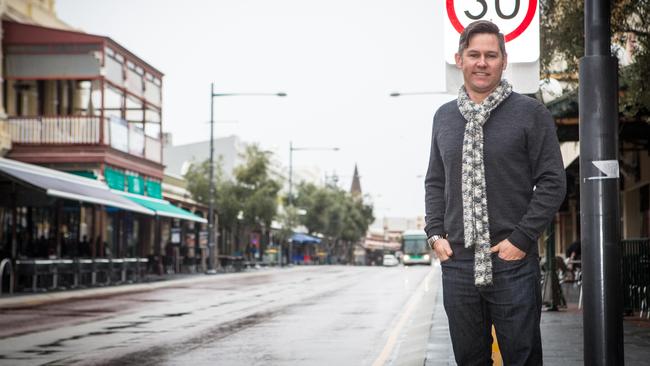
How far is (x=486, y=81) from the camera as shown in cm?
399

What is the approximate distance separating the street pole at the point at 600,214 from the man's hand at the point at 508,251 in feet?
1.87

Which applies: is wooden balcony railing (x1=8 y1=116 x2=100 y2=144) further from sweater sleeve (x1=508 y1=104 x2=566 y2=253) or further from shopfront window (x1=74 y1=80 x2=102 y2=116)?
sweater sleeve (x1=508 y1=104 x2=566 y2=253)

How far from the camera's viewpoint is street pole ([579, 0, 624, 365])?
162 inches

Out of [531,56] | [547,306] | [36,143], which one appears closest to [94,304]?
[547,306]

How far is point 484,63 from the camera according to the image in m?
3.97

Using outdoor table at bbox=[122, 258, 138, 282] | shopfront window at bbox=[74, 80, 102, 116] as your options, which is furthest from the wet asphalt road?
shopfront window at bbox=[74, 80, 102, 116]

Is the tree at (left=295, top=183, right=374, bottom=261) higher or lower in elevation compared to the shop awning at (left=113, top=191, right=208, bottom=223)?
higher

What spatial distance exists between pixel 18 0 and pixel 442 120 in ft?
103

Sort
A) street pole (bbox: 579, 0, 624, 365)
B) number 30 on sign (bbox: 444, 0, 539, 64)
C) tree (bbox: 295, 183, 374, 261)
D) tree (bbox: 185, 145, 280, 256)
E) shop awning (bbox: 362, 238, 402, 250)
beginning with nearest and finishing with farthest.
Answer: street pole (bbox: 579, 0, 624, 365), number 30 on sign (bbox: 444, 0, 539, 64), tree (bbox: 185, 145, 280, 256), tree (bbox: 295, 183, 374, 261), shop awning (bbox: 362, 238, 402, 250)

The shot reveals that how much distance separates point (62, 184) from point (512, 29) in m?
21.4

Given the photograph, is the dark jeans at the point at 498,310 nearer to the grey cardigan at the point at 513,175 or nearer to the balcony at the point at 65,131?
the grey cardigan at the point at 513,175

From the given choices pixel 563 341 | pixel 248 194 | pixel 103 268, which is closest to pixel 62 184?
pixel 103 268

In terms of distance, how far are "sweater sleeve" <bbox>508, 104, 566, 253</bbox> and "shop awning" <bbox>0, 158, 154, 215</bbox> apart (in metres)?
19.7

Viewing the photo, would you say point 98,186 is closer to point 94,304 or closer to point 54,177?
point 54,177
